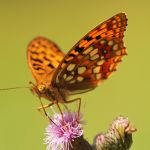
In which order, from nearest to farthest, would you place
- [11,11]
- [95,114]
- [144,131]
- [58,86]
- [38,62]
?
[58,86] → [38,62] → [144,131] → [95,114] → [11,11]

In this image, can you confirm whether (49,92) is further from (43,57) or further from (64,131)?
(43,57)

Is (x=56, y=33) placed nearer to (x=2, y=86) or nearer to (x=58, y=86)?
(x=2, y=86)

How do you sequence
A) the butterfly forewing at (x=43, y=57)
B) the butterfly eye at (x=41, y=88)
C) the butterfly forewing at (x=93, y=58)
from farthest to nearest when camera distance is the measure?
the butterfly forewing at (x=43, y=57)
the butterfly forewing at (x=93, y=58)
the butterfly eye at (x=41, y=88)

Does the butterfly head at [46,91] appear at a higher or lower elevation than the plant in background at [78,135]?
higher

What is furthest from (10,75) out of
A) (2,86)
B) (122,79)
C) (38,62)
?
(38,62)

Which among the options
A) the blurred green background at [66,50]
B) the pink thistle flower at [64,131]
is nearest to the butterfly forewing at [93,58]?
the pink thistle flower at [64,131]

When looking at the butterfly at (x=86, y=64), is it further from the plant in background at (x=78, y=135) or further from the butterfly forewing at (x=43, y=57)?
the plant in background at (x=78, y=135)
